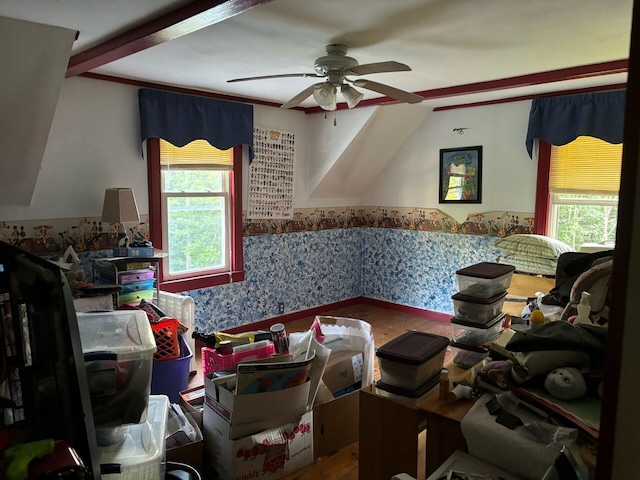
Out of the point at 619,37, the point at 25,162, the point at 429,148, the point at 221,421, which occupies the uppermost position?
the point at 619,37

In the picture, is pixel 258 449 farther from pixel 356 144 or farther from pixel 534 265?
pixel 356 144

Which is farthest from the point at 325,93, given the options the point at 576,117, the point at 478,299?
the point at 576,117

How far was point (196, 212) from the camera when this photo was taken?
4297 mm

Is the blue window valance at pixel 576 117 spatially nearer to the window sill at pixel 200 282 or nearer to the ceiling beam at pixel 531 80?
the ceiling beam at pixel 531 80

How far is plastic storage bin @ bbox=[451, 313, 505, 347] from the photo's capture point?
194cm

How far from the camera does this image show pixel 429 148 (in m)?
5.08

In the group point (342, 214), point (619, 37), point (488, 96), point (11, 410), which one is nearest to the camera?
point (11, 410)

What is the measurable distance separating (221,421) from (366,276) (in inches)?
150

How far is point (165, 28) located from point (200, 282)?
255 cm

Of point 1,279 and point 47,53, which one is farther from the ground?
point 47,53

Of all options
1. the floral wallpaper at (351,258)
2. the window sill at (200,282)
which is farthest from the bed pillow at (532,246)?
the window sill at (200,282)

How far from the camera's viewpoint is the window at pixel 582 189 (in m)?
3.97

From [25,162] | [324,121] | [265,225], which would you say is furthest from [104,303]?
[324,121]

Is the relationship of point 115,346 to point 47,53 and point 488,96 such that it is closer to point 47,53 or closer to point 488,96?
point 47,53
